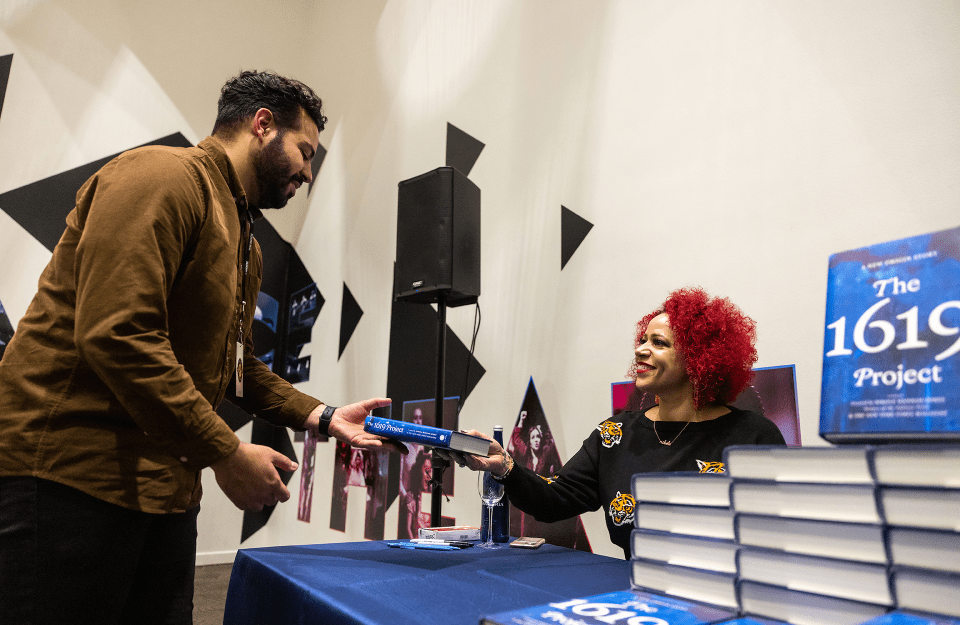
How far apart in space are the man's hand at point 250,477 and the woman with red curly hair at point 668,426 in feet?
1.75

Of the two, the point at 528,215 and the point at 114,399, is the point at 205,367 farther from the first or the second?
the point at 528,215

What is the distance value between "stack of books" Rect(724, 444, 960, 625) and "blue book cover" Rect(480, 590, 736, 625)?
0.05 metres

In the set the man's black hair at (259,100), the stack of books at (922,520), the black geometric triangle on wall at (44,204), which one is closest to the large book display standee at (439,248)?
the man's black hair at (259,100)

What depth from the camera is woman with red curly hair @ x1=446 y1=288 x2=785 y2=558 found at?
4.90 ft

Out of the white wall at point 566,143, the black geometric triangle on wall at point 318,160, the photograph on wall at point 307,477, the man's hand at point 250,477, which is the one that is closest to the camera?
the man's hand at point 250,477

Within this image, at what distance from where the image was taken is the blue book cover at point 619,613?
2.12 ft

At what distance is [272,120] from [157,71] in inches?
143

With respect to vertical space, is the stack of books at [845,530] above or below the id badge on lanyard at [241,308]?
below

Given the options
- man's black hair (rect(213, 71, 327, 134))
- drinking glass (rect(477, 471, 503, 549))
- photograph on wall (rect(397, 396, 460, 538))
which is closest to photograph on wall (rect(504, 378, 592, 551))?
photograph on wall (rect(397, 396, 460, 538))

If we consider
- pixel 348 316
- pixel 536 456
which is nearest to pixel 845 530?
pixel 536 456

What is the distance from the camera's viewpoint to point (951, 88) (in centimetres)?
143

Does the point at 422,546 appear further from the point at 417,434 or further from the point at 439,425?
the point at 439,425

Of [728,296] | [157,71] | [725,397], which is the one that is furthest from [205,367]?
[157,71]

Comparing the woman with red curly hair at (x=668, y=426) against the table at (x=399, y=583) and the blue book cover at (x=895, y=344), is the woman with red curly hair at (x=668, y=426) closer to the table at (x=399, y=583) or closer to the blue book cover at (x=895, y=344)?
the table at (x=399, y=583)
